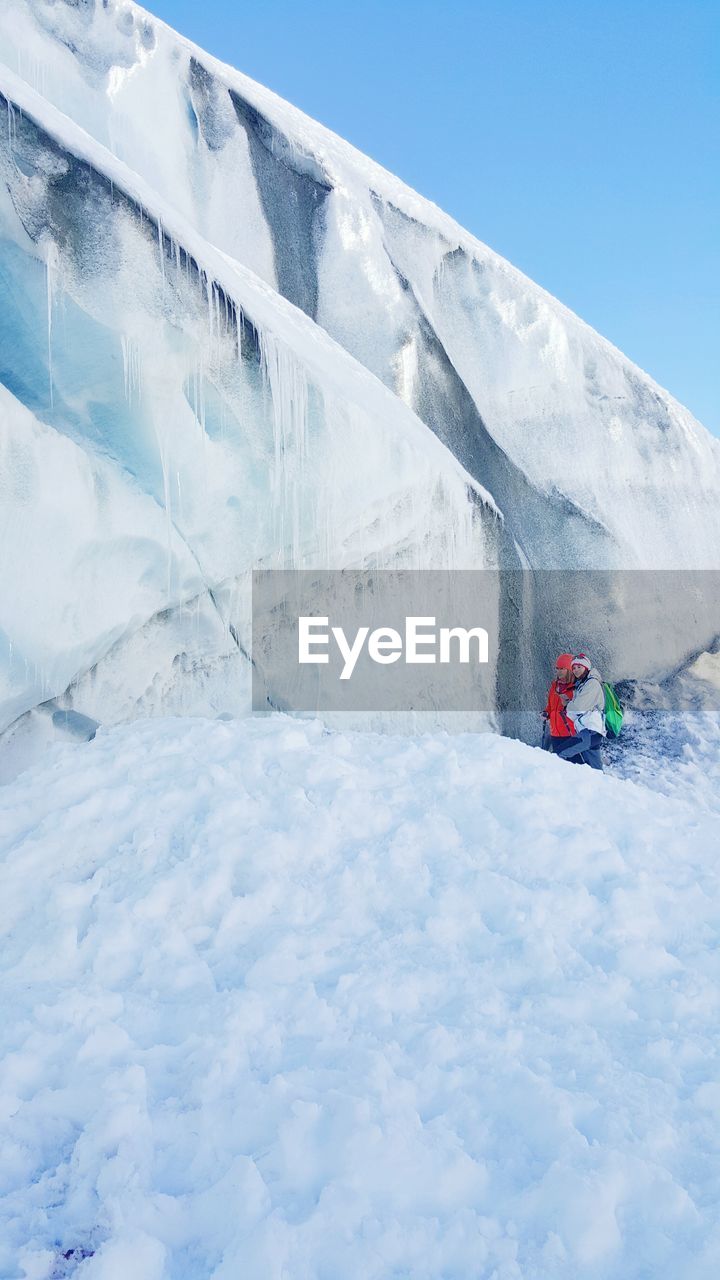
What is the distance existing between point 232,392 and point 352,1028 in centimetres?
363

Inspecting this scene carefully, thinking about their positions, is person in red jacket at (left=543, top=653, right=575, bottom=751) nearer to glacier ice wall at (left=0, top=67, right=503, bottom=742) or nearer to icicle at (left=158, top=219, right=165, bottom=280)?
glacier ice wall at (left=0, top=67, right=503, bottom=742)

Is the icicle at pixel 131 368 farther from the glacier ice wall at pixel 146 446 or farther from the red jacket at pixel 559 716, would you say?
the red jacket at pixel 559 716

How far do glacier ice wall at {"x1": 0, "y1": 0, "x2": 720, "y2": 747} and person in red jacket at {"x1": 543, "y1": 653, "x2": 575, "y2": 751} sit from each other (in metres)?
1.10

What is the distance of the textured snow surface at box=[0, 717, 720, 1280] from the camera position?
63.1 inches

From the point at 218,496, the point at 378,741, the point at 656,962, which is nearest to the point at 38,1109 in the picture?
the point at 656,962

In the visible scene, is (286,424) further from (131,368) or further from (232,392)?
(131,368)

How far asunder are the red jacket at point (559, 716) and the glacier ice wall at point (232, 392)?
1.17 m

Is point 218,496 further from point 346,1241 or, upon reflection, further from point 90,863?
point 346,1241

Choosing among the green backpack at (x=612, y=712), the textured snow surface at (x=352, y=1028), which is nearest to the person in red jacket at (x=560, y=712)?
the green backpack at (x=612, y=712)

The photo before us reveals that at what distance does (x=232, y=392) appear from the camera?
15.0 ft

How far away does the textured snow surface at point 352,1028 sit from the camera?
5.26 ft

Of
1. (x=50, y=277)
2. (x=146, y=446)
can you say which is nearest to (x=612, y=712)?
(x=146, y=446)

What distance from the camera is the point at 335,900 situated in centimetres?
277

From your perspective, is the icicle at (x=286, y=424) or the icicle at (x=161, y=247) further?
the icicle at (x=286, y=424)
